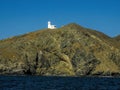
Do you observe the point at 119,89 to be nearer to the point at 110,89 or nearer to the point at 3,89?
the point at 110,89

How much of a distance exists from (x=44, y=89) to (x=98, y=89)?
40.7 ft

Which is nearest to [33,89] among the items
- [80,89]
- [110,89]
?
[80,89]

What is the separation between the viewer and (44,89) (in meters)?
88.9

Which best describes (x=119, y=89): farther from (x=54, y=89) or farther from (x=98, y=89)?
(x=54, y=89)

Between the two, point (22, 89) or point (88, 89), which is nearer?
point (22, 89)

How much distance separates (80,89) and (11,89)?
15.6m

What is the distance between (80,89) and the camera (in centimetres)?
9156

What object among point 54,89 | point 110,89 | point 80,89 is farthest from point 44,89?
point 110,89

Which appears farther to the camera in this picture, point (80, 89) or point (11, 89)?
point (80, 89)

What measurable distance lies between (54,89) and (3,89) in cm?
1132

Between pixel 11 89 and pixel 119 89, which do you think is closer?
pixel 11 89

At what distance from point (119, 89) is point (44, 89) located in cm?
1771

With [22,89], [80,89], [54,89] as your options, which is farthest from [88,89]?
[22,89]

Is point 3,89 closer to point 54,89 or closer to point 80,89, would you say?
point 54,89
